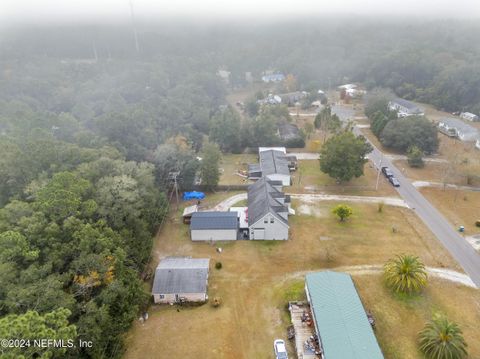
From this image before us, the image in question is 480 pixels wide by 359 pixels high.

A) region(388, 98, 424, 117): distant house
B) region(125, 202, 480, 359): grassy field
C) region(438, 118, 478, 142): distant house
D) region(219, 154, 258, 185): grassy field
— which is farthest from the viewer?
region(388, 98, 424, 117): distant house

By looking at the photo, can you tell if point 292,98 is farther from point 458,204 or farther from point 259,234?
point 259,234

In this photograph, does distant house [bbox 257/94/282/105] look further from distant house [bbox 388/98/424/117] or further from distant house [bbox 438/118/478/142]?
distant house [bbox 438/118/478/142]

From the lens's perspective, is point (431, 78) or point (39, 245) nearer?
point (39, 245)

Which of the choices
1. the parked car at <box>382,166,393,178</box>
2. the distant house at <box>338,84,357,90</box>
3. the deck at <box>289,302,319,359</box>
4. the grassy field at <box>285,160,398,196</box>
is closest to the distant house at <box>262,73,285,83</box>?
the distant house at <box>338,84,357,90</box>

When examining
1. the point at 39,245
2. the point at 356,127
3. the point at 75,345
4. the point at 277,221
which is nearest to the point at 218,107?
the point at 356,127

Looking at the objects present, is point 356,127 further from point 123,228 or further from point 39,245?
point 39,245

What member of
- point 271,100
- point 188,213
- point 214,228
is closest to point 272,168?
point 188,213
